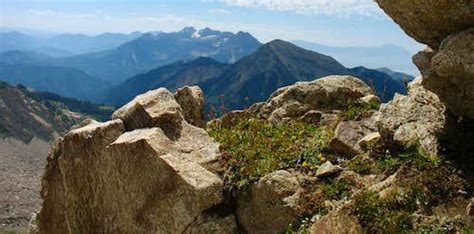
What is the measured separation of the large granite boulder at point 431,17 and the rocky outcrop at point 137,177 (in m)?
8.11

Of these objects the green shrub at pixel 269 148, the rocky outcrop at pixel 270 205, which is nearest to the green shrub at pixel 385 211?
the rocky outcrop at pixel 270 205

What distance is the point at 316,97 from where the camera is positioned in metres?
25.9

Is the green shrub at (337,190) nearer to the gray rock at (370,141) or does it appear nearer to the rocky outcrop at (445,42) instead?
the gray rock at (370,141)

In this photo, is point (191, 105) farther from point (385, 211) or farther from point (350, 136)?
point (385, 211)

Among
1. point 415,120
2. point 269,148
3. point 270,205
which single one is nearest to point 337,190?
point 270,205

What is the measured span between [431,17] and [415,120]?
3364mm

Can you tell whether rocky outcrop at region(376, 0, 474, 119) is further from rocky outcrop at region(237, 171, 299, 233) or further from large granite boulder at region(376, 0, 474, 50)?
rocky outcrop at region(237, 171, 299, 233)

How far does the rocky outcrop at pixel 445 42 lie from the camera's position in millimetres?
14898

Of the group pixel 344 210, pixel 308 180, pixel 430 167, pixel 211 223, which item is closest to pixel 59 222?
pixel 211 223

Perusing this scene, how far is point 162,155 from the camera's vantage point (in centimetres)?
1906

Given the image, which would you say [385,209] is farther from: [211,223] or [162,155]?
[162,155]

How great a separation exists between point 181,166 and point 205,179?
41.0 inches

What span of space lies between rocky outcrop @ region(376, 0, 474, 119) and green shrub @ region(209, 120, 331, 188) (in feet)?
15.6

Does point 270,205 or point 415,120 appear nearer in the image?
point 415,120
